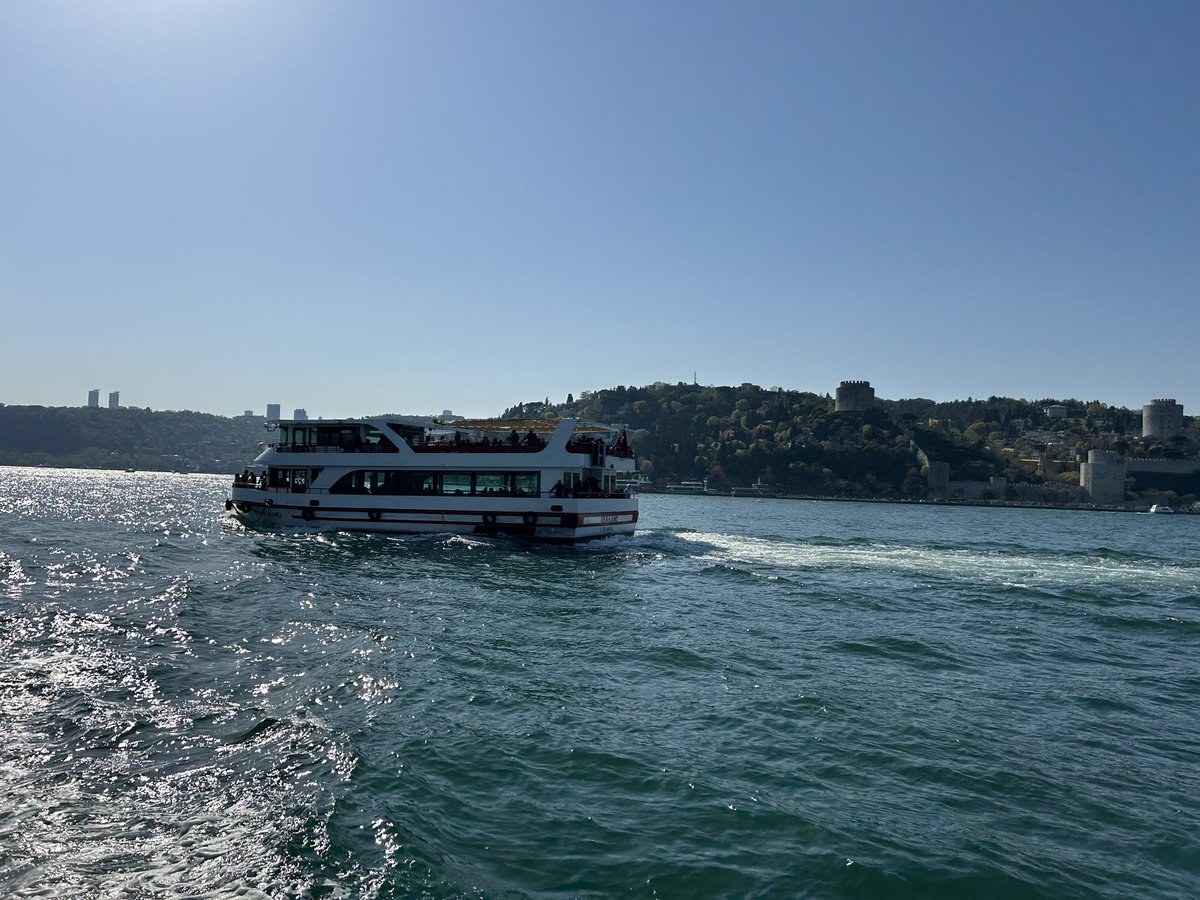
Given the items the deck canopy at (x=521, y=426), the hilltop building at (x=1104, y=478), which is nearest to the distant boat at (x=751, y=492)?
the hilltop building at (x=1104, y=478)

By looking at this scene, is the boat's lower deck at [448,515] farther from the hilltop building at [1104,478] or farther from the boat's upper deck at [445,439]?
the hilltop building at [1104,478]

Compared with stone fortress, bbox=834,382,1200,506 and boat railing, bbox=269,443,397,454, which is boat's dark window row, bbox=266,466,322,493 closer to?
boat railing, bbox=269,443,397,454

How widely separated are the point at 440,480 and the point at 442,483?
0.67ft

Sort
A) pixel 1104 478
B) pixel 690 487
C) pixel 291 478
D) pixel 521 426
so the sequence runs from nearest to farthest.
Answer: pixel 291 478 < pixel 521 426 < pixel 1104 478 < pixel 690 487

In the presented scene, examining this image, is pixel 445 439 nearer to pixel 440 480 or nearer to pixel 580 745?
pixel 440 480

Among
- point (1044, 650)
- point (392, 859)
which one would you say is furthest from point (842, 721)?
point (1044, 650)

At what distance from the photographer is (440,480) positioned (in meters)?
40.9

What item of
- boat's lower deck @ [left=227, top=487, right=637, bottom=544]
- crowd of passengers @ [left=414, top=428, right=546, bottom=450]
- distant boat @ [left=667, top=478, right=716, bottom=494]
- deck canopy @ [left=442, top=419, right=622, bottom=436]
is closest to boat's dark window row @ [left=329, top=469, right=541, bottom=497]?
boat's lower deck @ [left=227, top=487, right=637, bottom=544]

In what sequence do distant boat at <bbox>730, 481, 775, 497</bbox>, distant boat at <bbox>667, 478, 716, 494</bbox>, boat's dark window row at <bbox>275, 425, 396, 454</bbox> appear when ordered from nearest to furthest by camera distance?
1. boat's dark window row at <bbox>275, 425, 396, 454</bbox>
2. distant boat at <bbox>730, 481, 775, 497</bbox>
3. distant boat at <bbox>667, 478, 716, 494</bbox>

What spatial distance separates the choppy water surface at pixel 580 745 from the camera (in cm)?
784

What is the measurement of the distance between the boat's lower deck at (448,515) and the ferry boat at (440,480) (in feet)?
0.17

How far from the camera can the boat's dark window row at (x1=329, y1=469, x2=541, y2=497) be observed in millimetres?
39750

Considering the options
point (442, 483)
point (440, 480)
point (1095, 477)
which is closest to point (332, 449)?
point (440, 480)

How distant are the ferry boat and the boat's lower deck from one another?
0.05 m
